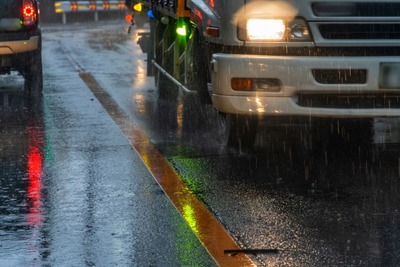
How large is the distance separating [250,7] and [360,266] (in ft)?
9.58

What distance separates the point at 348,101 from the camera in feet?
26.1

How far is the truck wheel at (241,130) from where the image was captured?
8.68 metres

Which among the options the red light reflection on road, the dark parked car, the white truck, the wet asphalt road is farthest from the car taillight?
the white truck

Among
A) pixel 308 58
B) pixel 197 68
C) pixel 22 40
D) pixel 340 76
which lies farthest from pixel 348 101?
pixel 22 40

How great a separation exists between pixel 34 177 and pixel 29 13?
5415mm

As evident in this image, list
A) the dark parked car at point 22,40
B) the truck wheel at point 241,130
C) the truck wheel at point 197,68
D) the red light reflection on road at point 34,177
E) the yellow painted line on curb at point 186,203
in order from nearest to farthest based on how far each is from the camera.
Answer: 1. the yellow painted line on curb at point 186,203
2. the red light reflection on road at point 34,177
3. the truck wheel at point 241,130
4. the truck wheel at point 197,68
5. the dark parked car at point 22,40

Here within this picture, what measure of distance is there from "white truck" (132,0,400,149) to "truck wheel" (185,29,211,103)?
102 cm

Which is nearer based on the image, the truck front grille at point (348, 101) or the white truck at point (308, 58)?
the white truck at point (308, 58)

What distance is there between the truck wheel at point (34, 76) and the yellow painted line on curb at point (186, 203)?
2.63 metres

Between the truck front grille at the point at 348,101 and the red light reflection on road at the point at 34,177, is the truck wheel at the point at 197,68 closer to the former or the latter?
the truck front grille at the point at 348,101

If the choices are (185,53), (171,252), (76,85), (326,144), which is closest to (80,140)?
(185,53)

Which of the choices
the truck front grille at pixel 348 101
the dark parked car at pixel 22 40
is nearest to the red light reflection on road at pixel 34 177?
the truck front grille at pixel 348 101

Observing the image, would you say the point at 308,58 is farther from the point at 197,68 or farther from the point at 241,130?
the point at 197,68

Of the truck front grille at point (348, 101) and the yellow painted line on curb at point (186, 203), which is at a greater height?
the truck front grille at point (348, 101)
